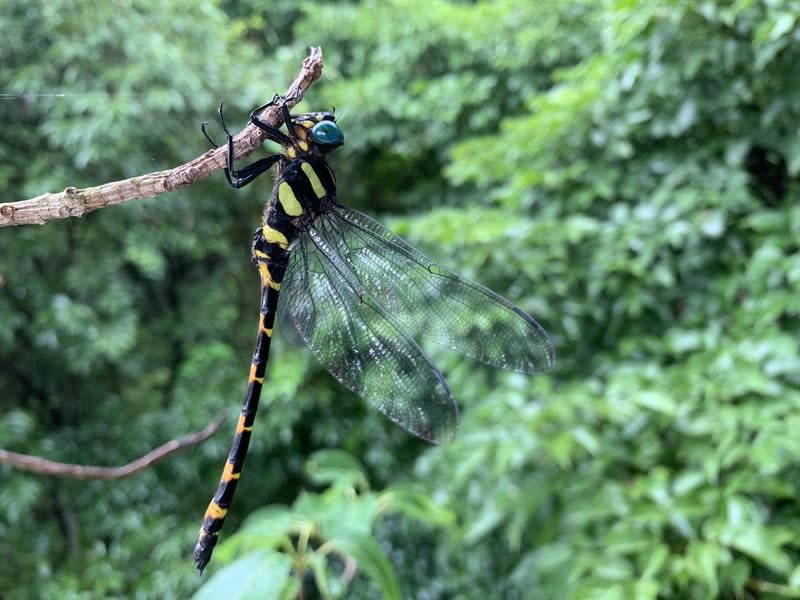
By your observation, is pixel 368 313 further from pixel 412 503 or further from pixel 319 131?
pixel 412 503

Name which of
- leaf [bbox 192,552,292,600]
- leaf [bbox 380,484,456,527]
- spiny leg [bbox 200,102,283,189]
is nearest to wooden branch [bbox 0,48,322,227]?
spiny leg [bbox 200,102,283,189]

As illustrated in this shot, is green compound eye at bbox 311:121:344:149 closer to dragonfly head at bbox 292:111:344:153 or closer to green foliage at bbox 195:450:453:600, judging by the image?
dragonfly head at bbox 292:111:344:153

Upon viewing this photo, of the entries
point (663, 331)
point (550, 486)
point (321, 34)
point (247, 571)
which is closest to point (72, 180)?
point (321, 34)

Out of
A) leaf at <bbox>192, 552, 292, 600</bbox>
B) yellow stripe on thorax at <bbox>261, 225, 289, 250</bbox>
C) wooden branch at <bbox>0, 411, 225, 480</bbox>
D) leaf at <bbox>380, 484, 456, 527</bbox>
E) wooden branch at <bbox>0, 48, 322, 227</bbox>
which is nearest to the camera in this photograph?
wooden branch at <bbox>0, 48, 322, 227</bbox>

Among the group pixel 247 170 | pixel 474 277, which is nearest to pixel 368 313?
pixel 247 170

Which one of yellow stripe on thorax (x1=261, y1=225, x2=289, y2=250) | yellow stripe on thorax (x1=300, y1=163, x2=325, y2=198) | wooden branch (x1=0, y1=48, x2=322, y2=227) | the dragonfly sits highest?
yellow stripe on thorax (x1=300, y1=163, x2=325, y2=198)

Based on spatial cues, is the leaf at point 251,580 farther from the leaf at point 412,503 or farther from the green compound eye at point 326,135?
the green compound eye at point 326,135

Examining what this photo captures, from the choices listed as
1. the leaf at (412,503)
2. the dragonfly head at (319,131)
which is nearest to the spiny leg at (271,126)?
the dragonfly head at (319,131)
